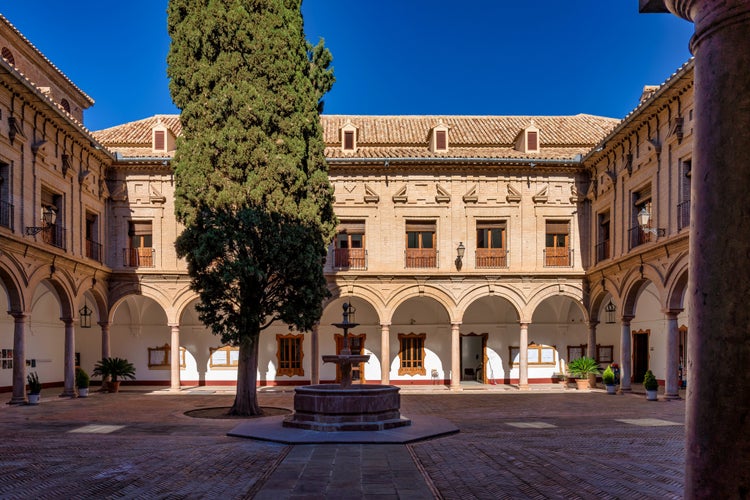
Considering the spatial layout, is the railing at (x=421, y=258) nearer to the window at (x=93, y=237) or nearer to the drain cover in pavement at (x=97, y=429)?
the window at (x=93, y=237)

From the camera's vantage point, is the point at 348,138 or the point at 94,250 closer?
the point at 94,250

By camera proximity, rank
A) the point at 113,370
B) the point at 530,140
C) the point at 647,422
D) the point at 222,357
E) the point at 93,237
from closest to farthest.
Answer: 1. the point at 647,422
2. the point at 93,237
3. the point at 113,370
4. the point at 530,140
5. the point at 222,357

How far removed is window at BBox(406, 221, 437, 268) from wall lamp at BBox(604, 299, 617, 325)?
7.04 m

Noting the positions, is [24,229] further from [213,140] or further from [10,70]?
[213,140]

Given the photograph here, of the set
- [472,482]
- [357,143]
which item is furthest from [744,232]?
[357,143]

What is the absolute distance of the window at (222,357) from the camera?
999 inches

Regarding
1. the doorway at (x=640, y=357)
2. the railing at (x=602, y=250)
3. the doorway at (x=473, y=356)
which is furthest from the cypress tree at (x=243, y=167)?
the doorway at (x=640, y=357)

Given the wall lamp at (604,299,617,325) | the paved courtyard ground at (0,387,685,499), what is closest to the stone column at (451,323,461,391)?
the wall lamp at (604,299,617,325)

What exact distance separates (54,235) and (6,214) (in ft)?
9.68

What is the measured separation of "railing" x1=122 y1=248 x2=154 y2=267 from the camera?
23172mm

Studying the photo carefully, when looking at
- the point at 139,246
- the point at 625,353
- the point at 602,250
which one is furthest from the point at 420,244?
the point at 139,246

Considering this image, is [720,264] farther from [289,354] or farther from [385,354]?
[289,354]

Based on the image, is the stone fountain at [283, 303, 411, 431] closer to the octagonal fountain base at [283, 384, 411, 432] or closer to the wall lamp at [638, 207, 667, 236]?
the octagonal fountain base at [283, 384, 411, 432]

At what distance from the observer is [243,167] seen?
49.8 feet
